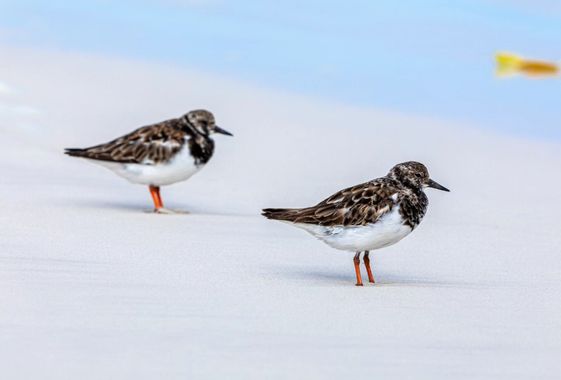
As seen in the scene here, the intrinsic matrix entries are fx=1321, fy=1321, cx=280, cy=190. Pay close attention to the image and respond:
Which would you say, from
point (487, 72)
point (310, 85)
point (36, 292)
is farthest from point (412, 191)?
point (487, 72)

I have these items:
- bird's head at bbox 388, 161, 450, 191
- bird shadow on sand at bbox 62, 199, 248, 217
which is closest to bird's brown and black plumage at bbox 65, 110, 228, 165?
bird shadow on sand at bbox 62, 199, 248, 217

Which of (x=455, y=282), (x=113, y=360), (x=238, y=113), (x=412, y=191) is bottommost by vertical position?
(x=113, y=360)

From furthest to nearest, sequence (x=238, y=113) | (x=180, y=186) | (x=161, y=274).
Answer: (x=238, y=113)
(x=180, y=186)
(x=161, y=274)

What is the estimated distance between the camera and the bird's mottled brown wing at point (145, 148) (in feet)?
38.2

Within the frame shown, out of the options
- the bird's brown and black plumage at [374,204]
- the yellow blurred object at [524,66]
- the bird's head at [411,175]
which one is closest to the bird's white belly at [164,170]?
the bird's brown and black plumage at [374,204]

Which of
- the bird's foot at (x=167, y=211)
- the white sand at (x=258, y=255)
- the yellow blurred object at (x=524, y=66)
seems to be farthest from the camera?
the bird's foot at (x=167, y=211)

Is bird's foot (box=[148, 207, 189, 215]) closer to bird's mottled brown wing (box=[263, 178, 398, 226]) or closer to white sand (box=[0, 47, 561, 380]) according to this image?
white sand (box=[0, 47, 561, 380])

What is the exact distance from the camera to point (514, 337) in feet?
24.2

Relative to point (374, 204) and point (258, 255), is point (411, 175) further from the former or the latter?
point (258, 255)

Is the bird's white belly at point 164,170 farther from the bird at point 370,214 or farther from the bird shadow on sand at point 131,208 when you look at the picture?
the bird at point 370,214

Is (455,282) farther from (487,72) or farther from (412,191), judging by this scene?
(487,72)

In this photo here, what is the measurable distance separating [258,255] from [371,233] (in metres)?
1.23

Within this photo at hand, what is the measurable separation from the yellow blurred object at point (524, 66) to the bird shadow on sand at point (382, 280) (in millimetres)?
3849

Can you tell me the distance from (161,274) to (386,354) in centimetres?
220
